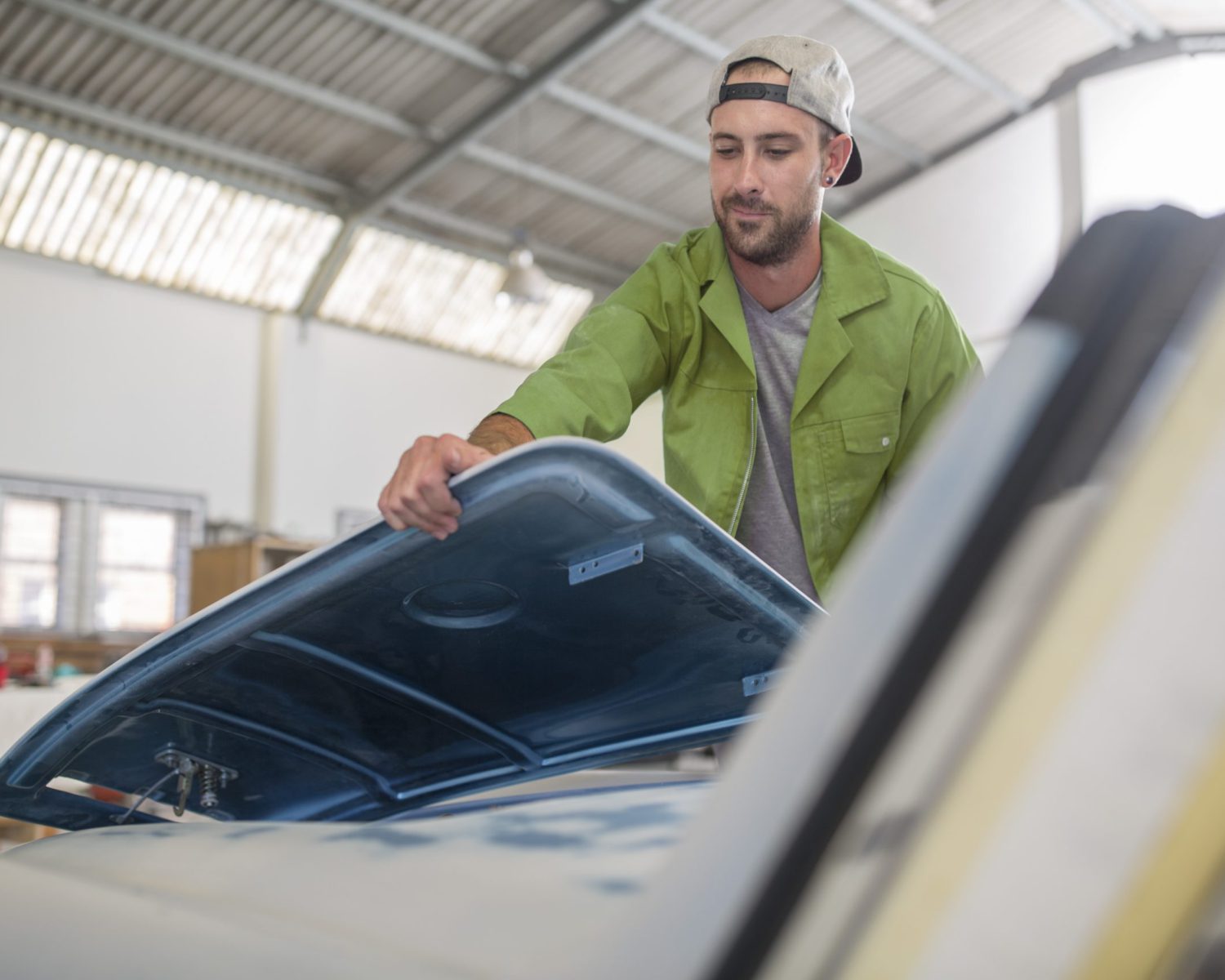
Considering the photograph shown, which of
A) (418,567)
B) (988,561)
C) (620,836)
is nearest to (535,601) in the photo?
(418,567)

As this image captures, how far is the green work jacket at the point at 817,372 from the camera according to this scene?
5.72ft

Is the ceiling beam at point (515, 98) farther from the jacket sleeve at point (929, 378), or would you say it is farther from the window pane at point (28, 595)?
the jacket sleeve at point (929, 378)

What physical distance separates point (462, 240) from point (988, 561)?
12188 millimetres

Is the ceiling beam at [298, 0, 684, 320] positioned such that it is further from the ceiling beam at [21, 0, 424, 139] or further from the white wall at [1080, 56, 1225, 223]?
the white wall at [1080, 56, 1225, 223]

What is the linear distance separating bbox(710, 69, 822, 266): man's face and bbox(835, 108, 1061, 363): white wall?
30.7ft

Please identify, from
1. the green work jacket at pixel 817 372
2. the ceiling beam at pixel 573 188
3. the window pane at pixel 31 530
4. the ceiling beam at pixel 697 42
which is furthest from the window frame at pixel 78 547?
the green work jacket at pixel 817 372

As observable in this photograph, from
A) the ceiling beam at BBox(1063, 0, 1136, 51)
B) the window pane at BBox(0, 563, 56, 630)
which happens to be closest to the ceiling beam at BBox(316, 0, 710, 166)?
the ceiling beam at BBox(1063, 0, 1136, 51)

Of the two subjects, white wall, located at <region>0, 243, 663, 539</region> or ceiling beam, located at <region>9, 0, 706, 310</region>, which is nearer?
ceiling beam, located at <region>9, 0, 706, 310</region>

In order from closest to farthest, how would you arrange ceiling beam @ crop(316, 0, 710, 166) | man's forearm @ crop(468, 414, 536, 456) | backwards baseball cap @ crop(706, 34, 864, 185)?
man's forearm @ crop(468, 414, 536, 456), backwards baseball cap @ crop(706, 34, 864, 185), ceiling beam @ crop(316, 0, 710, 166)

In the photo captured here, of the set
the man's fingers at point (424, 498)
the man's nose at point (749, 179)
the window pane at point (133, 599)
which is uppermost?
the window pane at point (133, 599)

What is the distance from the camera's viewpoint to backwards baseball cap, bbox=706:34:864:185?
1.74m

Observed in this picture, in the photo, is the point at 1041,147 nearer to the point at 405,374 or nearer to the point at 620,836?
the point at 405,374

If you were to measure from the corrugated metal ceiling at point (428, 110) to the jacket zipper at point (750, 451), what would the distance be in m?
7.90

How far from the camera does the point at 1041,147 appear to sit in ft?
36.5
